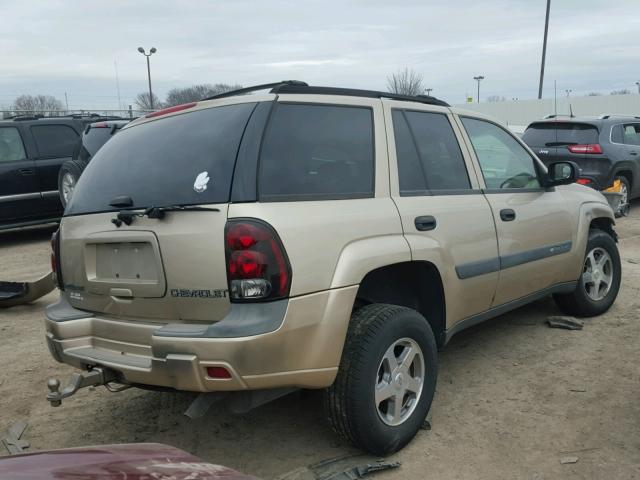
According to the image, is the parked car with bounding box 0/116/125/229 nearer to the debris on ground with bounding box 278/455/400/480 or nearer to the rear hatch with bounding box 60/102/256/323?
the rear hatch with bounding box 60/102/256/323

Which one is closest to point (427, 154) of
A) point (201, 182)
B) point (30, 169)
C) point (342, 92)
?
point (342, 92)

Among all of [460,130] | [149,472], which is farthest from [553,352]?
[149,472]

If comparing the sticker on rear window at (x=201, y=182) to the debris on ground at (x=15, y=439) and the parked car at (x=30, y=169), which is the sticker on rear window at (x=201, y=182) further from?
the parked car at (x=30, y=169)

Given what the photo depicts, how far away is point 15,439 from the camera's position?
3426 millimetres

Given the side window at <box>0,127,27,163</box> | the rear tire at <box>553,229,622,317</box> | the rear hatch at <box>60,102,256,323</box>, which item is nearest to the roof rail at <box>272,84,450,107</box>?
the rear hatch at <box>60,102,256,323</box>

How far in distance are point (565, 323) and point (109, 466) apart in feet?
13.9

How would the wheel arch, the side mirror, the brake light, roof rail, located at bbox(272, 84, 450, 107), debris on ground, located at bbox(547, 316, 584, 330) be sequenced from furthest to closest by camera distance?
1. debris on ground, located at bbox(547, 316, 584, 330)
2. the side mirror
3. the wheel arch
4. the brake light
5. roof rail, located at bbox(272, 84, 450, 107)

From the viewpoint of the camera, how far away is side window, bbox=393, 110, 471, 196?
11.5 feet

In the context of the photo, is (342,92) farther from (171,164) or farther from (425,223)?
(171,164)

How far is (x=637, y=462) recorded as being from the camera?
3.09 metres

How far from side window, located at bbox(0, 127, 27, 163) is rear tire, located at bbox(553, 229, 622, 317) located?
7.95m

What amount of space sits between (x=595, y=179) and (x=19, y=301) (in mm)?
8865

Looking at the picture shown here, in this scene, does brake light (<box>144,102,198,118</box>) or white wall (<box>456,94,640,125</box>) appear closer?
brake light (<box>144,102,198,118</box>)

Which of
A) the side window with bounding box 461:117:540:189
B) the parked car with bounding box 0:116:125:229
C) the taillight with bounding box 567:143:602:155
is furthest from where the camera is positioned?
the taillight with bounding box 567:143:602:155
